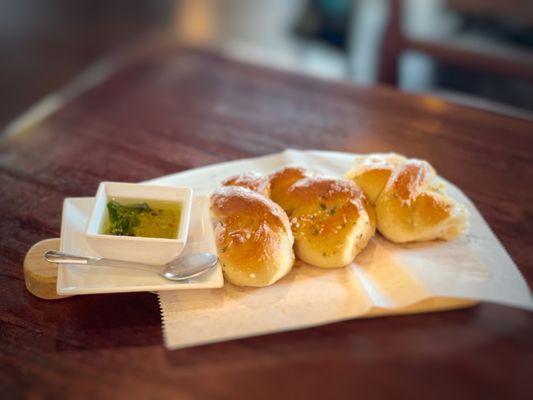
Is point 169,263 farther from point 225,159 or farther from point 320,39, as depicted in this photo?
point 320,39

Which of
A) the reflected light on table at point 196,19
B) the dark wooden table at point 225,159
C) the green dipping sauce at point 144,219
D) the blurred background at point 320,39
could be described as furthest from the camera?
the reflected light on table at point 196,19

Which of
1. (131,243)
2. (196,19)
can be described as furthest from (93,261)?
(196,19)

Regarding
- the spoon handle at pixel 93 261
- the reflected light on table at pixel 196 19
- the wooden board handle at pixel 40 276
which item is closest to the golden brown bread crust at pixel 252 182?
the spoon handle at pixel 93 261

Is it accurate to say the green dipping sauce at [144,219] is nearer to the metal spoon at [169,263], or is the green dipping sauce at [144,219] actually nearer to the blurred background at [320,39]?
the metal spoon at [169,263]

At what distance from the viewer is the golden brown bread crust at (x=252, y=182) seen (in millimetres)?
1297

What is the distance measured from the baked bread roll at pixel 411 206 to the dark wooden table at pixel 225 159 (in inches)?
7.7

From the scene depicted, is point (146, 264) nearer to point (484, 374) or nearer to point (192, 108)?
point (484, 374)

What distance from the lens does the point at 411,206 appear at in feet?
4.12

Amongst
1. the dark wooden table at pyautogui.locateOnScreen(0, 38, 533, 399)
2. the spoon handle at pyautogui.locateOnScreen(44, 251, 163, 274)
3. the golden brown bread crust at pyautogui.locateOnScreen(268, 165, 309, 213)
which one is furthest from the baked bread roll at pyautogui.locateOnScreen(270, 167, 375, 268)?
the spoon handle at pyautogui.locateOnScreen(44, 251, 163, 274)

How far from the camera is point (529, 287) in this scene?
1.18 m

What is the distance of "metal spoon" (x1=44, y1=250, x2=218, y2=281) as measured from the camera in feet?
3.64

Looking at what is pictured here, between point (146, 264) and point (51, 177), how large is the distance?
57 cm

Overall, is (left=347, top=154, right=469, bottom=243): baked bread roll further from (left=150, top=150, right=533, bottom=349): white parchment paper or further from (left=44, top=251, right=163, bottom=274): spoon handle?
(left=44, top=251, right=163, bottom=274): spoon handle

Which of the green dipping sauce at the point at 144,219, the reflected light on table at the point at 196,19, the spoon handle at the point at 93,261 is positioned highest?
the green dipping sauce at the point at 144,219
